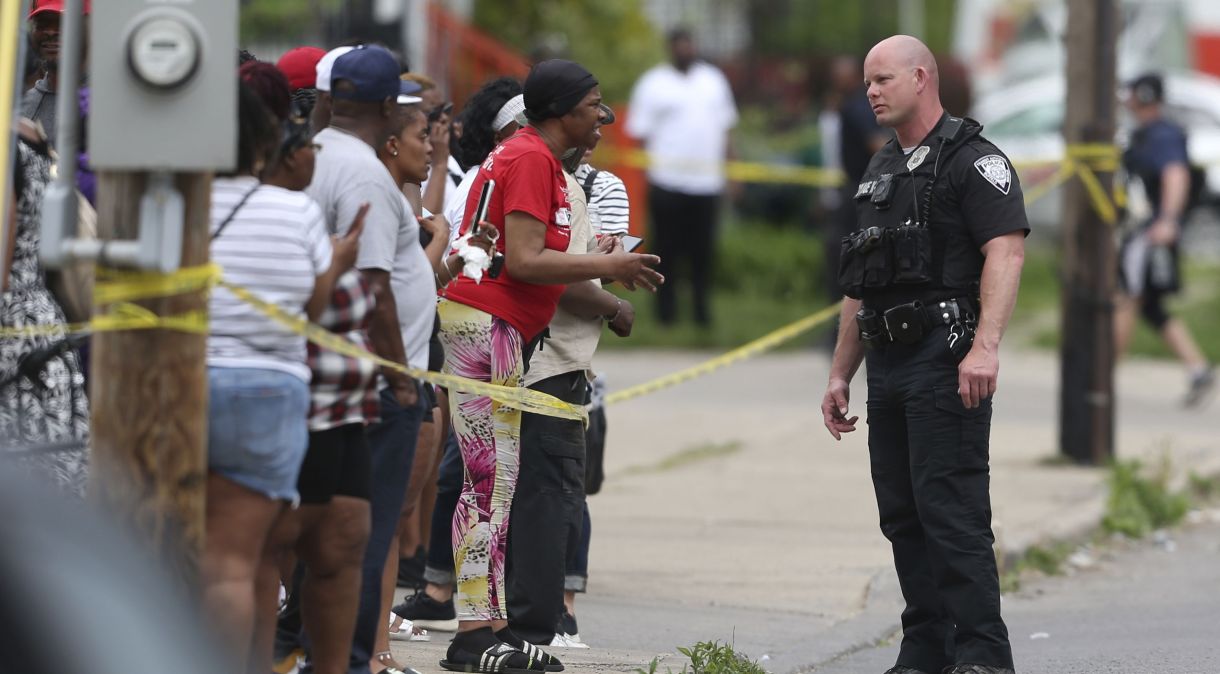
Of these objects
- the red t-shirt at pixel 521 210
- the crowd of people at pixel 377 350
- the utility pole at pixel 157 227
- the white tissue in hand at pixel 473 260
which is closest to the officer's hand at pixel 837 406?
the crowd of people at pixel 377 350

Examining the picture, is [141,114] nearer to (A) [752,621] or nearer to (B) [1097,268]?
(A) [752,621]

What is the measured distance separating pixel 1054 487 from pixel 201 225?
6.50 metres

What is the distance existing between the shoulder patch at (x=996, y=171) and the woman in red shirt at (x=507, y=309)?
98cm

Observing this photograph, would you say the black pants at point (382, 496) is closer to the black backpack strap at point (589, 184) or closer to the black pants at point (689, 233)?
the black backpack strap at point (589, 184)

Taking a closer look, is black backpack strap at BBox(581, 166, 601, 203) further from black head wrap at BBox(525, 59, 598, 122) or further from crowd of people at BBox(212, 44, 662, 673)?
black head wrap at BBox(525, 59, 598, 122)

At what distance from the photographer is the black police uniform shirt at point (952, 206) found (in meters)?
5.45

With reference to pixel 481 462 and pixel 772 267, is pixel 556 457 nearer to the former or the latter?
pixel 481 462

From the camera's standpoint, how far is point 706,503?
9227 millimetres

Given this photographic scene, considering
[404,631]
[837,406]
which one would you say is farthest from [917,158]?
[404,631]

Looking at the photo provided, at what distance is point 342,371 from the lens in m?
4.48

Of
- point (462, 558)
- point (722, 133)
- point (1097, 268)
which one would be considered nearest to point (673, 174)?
point (722, 133)

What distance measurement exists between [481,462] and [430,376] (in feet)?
2.63

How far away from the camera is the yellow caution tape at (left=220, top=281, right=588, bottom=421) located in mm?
4219

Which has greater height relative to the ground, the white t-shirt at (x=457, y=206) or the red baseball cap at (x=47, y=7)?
the red baseball cap at (x=47, y=7)
